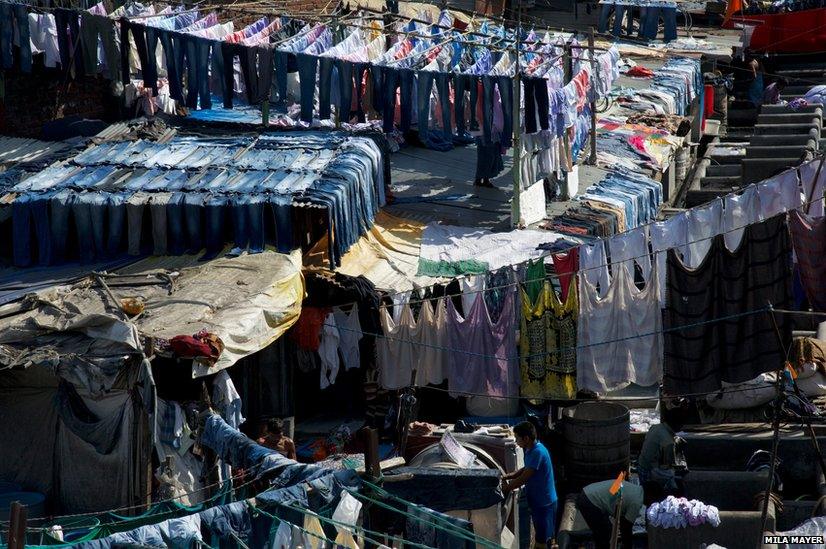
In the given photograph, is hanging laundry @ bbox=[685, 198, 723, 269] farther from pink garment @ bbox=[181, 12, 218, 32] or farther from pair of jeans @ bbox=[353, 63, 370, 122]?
pink garment @ bbox=[181, 12, 218, 32]

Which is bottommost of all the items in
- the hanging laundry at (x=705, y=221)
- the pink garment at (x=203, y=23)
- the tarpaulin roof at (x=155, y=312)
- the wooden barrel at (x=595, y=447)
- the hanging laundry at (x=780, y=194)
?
the wooden barrel at (x=595, y=447)

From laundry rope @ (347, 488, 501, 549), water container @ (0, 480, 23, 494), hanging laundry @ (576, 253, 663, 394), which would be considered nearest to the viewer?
laundry rope @ (347, 488, 501, 549)

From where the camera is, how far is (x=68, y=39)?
24906 mm

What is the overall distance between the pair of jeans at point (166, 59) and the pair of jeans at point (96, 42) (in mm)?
558

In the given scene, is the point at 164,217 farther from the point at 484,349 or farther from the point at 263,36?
the point at 263,36

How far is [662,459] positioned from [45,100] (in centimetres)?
1647

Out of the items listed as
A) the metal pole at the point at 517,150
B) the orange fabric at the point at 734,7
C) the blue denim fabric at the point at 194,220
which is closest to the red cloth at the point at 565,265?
the metal pole at the point at 517,150

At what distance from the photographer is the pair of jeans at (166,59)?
23.8 meters

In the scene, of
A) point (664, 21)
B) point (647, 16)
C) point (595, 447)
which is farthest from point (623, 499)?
point (647, 16)

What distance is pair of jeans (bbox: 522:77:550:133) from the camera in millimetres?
21516

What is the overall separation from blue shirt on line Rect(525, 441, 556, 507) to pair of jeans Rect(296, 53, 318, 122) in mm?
9793

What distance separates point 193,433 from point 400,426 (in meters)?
3.31

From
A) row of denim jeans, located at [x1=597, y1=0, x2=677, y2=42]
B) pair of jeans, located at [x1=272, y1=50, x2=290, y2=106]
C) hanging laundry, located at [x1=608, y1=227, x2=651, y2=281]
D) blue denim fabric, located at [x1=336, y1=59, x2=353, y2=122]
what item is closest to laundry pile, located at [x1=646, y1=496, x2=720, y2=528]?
hanging laundry, located at [x1=608, y1=227, x2=651, y2=281]

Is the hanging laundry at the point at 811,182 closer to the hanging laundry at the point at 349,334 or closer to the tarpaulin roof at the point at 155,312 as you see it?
the hanging laundry at the point at 349,334
